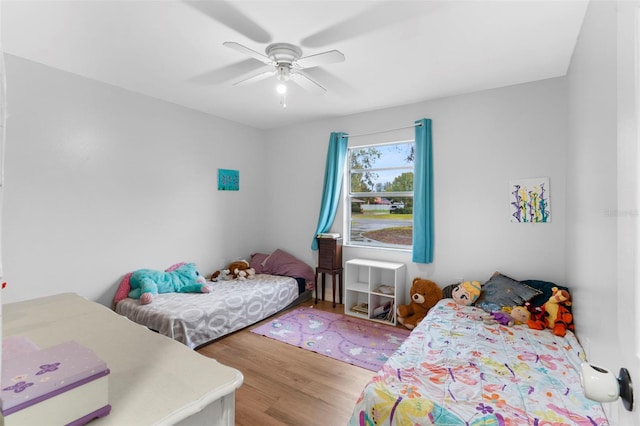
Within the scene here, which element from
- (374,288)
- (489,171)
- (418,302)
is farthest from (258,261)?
(489,171)

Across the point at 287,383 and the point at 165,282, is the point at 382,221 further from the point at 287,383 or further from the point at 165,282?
the point at 165,282

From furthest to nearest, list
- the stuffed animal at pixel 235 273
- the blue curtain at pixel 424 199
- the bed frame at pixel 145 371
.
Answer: the stuffed animal at pixel 235 273 < the blue curtain at pixel 424 199 < the bed frame at pixel 145 371

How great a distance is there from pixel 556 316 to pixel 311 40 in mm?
2875

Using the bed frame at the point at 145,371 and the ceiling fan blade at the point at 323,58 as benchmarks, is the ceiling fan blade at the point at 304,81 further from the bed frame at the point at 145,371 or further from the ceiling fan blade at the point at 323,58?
the bed frame at the point at 145,371

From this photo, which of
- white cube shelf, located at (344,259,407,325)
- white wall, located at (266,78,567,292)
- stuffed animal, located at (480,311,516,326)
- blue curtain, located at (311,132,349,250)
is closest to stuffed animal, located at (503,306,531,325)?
stuffed animal, located at (480,311,516,326)

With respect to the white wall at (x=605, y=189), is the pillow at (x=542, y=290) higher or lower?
lower

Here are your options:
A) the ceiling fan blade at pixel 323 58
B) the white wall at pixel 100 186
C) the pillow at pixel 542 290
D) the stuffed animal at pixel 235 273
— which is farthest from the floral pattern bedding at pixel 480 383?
the white wall at pixel 100 186

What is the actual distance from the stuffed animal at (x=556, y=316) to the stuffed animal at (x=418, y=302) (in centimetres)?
94

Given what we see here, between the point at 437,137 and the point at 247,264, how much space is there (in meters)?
2.95

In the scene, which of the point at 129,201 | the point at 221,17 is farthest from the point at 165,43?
the point at 129,201

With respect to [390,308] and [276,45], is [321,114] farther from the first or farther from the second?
[390,308]

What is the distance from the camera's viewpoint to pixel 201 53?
8.07 ft

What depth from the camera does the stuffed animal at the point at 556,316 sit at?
241 centimetres

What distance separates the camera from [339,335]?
10.5 ft
